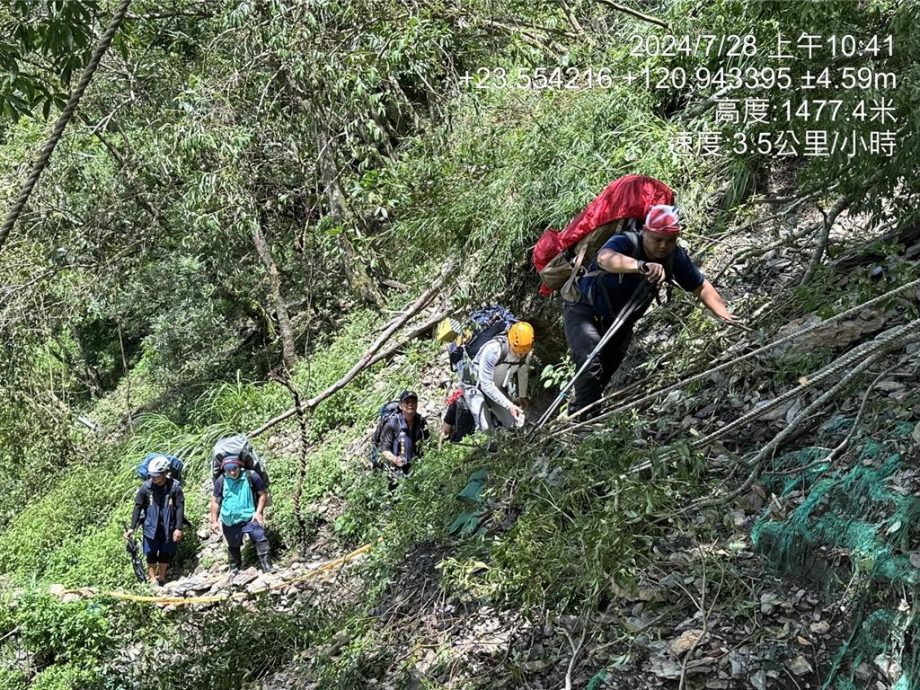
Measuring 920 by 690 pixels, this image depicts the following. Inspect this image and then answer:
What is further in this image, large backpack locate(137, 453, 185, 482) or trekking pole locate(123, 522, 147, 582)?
trekking pole locate(123, 522, 147, 582)

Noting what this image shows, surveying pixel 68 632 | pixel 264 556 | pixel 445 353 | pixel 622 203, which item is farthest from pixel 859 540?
pixel 445 353

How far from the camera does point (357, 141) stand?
1023 centimetres

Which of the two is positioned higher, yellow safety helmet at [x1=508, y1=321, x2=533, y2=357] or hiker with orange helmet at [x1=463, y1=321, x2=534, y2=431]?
yellow safety helmet at [x1=508, y1=321, x2=533, y2=357]

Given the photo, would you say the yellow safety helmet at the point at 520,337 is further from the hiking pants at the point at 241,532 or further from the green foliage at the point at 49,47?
the green foliage at the point at 49,47

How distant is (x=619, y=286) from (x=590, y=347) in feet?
1.34

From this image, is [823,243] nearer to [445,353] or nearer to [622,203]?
[622,203]

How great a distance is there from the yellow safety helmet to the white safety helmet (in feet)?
14.2

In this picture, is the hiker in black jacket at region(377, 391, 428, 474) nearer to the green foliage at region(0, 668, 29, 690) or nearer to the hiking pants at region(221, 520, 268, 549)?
the hiking pants at region(221, 520, 268, 549)

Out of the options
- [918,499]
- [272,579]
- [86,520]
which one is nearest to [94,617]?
[272,579]

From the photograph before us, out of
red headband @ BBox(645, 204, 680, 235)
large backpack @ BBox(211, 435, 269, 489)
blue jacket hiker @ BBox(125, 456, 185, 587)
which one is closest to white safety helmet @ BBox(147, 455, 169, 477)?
blue jacket hiker @ BBox(125, 456, 185, 587)

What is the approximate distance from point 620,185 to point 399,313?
242 inches

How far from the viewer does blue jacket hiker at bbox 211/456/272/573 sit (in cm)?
853

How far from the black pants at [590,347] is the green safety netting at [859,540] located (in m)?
1.46

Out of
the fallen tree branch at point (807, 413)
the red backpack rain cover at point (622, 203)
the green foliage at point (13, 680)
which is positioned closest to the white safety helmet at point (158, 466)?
the green foliage at point (13, 680)
